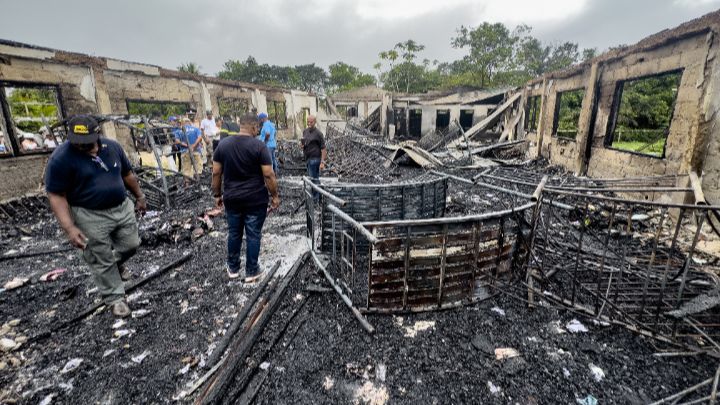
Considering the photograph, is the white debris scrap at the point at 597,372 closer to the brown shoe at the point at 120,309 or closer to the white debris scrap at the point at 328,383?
the white debris scrap at the point at 328,383

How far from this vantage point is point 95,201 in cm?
274

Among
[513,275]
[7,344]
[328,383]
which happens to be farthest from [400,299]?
[7,344]

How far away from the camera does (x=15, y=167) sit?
6.48 m

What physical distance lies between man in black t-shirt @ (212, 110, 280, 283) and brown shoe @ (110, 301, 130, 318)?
114 centimetres

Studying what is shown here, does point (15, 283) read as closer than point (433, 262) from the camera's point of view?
No

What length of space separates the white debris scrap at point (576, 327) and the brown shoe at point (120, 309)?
435 centimetres

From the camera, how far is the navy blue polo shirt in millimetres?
2520

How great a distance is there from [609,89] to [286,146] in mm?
11132

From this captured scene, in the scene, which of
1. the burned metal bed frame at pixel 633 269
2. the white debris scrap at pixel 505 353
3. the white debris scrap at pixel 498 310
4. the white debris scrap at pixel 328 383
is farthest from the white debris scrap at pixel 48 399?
the burned metal bed frame at pixel 633 269

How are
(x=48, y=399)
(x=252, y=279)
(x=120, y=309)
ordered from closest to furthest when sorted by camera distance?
(x=48, y=399), (x=120, y=309), (x=252, y=279)

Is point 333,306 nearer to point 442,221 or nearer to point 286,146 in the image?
point 442,221

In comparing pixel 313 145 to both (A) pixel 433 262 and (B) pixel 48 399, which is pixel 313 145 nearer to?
(A) pixel 433 262

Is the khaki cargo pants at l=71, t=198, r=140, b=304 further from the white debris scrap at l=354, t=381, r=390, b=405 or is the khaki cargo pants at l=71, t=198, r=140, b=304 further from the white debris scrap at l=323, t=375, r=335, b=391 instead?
the white debris scrap at l=354, t=381, r=390, b=405

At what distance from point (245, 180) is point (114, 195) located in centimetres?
118
